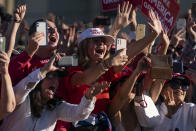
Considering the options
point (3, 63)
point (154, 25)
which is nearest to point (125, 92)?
Answer: point (154, 25)

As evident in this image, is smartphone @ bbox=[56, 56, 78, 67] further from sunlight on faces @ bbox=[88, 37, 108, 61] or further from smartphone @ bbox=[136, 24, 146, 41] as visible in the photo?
smartphone @ bbox=[136, 24, 146, 41]

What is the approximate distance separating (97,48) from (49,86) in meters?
0.65

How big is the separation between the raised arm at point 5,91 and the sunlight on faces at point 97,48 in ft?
3.21

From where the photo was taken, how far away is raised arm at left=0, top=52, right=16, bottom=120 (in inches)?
138

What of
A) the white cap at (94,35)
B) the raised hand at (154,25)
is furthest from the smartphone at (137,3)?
the white cap at (94,35)

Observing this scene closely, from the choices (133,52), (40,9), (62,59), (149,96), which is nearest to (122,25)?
(133,52)

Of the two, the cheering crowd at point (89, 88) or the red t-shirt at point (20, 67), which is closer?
the cheering crowd at point (89, 88)

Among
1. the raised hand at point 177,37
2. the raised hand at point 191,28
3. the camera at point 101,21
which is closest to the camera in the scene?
the raised hand at point 191,28

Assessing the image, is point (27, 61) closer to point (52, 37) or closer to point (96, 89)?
point (52, 37)

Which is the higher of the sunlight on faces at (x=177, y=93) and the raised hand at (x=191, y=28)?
the raised hand at (x=191, y=28)

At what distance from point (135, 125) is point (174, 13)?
1523 mm

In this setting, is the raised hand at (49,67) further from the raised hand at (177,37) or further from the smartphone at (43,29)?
the raised hand at (177,37)

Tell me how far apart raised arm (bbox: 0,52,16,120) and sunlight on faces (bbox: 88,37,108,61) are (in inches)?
38.5

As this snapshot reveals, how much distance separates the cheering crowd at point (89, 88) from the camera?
3.76 meters
